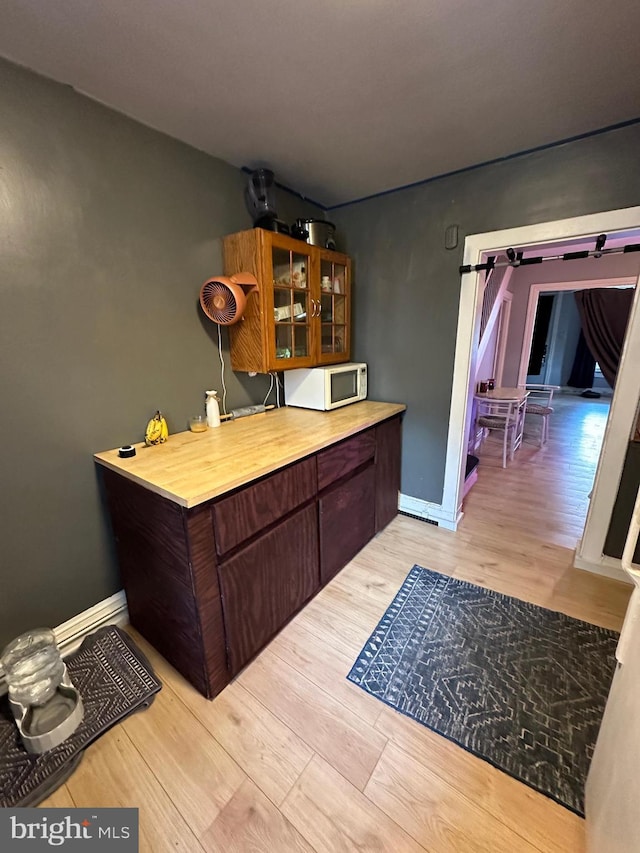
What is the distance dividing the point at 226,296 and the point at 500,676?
6.94ft

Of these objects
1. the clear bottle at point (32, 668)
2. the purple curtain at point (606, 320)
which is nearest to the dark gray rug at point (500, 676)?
the clear bottle at point (32, 668)

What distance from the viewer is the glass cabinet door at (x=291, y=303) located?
188cm

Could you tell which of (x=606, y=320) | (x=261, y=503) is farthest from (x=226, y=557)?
(x=606, y=320)

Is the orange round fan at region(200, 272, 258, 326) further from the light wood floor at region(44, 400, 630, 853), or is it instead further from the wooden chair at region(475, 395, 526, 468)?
the wooden chair at region(475, 395, 526, 468)

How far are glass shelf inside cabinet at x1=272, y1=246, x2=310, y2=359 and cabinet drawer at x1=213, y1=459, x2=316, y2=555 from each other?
2.49 feet

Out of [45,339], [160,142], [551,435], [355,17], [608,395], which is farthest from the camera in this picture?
[608,395]

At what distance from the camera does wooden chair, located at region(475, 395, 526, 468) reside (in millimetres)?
3630

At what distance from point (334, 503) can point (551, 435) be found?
14.0 feet

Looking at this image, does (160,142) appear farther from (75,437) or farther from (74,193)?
(75,437)

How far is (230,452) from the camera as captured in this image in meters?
1.49

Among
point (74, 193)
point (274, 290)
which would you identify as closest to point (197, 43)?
point (74, 193)

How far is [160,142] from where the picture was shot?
5.07ft

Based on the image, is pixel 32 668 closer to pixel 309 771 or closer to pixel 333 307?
pixel 309 771

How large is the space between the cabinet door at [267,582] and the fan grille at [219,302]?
1.05 m
